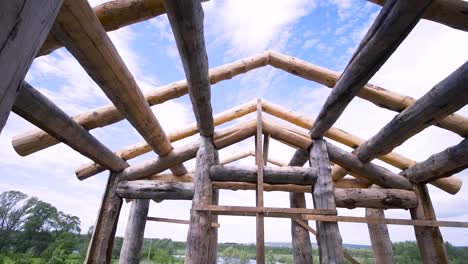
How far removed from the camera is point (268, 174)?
498 centimetres

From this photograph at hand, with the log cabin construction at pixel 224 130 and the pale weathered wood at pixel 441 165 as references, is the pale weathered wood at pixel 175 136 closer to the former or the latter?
the log cabin construction at pixel 224 130

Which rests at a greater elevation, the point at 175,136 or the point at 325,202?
the point at 175,136

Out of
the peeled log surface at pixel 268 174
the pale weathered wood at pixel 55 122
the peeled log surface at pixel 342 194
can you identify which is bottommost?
the peeled log surface at pixel 342 194

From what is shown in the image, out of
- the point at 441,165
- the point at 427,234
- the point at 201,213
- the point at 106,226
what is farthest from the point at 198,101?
the point at 427,234

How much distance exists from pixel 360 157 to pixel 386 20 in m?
3.53

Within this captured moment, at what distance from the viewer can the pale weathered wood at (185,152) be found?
5.34 meters

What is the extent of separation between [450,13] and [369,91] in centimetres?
174

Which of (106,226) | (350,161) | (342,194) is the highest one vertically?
A: (350,161)

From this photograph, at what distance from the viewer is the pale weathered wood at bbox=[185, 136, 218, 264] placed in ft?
13.5

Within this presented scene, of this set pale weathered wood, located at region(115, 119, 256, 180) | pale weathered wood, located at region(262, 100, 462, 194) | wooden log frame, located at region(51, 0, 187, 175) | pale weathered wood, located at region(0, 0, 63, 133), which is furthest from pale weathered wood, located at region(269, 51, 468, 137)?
pale weathered wood, located at region(0, 0, 63, 133)

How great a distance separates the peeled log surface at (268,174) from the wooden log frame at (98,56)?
1.85m

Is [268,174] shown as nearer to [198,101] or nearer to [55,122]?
[198,101]

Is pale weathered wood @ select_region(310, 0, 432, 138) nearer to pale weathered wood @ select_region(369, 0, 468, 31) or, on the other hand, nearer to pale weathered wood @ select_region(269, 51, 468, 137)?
pale weathered wood @ select_region(369, 0, 468, 31)

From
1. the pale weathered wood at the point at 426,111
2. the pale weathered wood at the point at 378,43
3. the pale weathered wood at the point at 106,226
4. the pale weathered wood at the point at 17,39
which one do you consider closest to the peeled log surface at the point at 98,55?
the pale weathered wood at the point at 17,39
